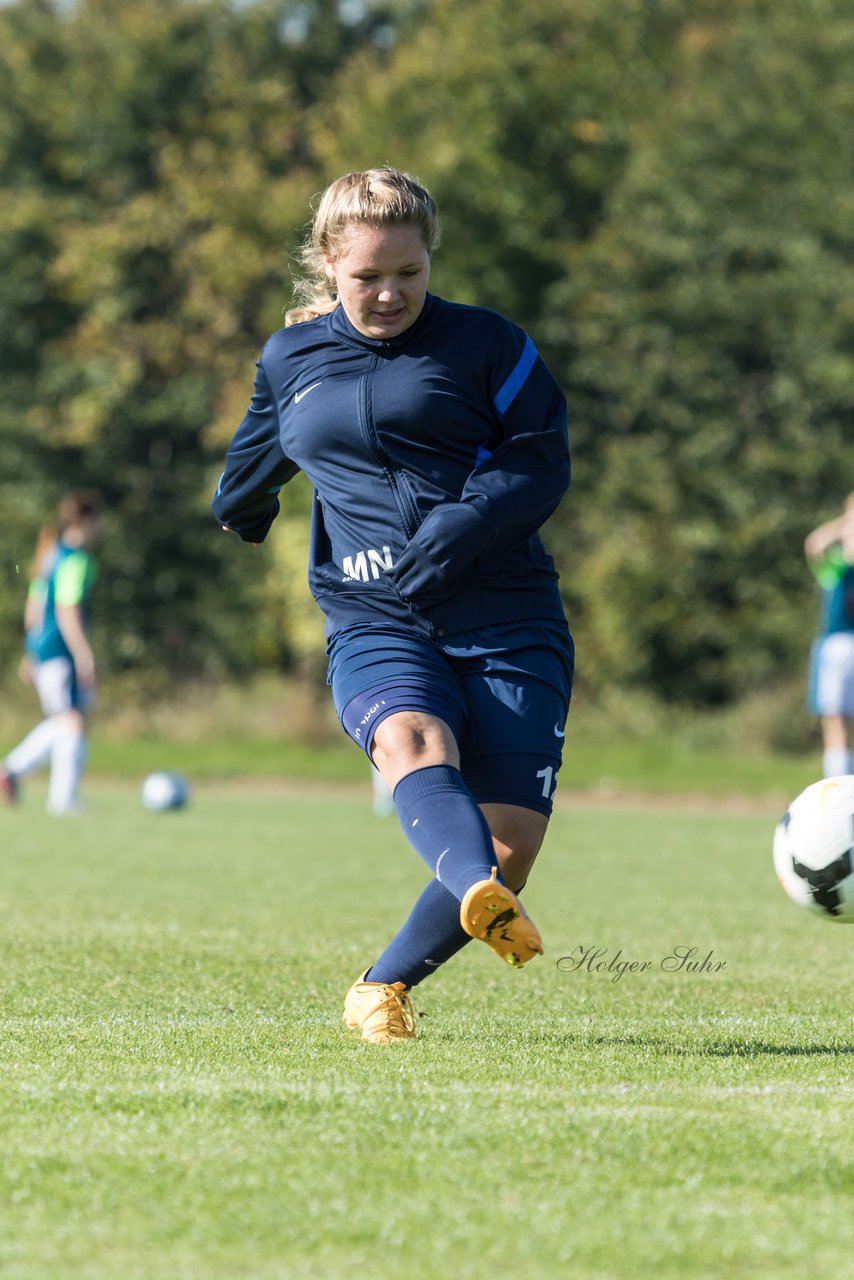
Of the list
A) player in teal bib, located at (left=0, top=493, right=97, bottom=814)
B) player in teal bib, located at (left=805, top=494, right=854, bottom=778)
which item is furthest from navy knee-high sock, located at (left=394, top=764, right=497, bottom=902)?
player in teal bib, located at (left=0, top=493, right=97, bottom=814)

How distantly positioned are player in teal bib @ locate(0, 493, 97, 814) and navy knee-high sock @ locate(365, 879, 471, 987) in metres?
10.7

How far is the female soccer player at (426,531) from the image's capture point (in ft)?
15.0

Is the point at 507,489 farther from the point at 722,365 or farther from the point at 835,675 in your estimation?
the point at 722,365

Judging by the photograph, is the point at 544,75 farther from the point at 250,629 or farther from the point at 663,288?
the point at 250,629

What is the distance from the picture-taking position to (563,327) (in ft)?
96.9

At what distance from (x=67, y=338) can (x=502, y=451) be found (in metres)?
32.6

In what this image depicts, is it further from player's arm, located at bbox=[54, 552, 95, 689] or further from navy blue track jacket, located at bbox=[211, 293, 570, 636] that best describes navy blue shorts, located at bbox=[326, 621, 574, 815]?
player's arm, located at bbox=[54, 552, 95, 689]

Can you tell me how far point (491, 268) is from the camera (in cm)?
2941

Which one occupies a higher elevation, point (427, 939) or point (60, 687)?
point (60, 687)

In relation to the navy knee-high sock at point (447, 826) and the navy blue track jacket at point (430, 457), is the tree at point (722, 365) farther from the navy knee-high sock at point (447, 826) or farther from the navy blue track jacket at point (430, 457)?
the navy knee-high sock at point (447, 826)

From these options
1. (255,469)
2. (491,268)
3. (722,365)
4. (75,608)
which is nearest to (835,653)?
(75,608)
